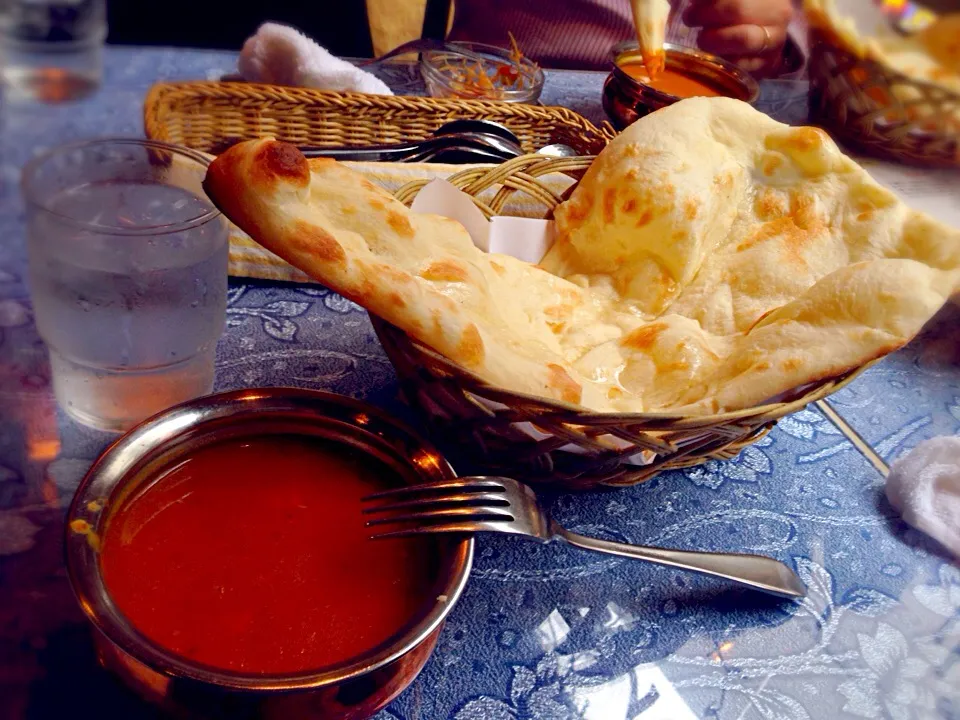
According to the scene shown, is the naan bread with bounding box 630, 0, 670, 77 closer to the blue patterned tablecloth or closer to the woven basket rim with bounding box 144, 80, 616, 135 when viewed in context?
the woven basket rim with bounding box 144, 80, 616, 135

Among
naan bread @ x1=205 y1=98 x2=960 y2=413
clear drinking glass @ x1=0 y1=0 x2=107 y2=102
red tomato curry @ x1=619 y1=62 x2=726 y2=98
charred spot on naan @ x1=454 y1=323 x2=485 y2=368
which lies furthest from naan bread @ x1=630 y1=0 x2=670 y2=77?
clear drinking glass @ x1=0 y1=0 x2=107 y2=102

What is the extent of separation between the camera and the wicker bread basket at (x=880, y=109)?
482 millimetres

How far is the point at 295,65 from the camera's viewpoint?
1.30 m

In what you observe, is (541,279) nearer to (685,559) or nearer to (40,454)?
(685,559)

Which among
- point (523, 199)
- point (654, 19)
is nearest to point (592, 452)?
point (523, 199)

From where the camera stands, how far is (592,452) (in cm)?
66

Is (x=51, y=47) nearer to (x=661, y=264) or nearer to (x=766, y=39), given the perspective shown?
(x=661, y=264)

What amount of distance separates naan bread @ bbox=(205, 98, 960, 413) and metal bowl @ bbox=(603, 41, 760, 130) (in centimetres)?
30

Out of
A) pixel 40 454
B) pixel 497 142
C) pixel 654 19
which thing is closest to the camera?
pixel 40 454

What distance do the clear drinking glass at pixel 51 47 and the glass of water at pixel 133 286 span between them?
1.08 feet

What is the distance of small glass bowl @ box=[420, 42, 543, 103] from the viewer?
1438 mm

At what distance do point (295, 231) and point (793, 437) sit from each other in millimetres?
635

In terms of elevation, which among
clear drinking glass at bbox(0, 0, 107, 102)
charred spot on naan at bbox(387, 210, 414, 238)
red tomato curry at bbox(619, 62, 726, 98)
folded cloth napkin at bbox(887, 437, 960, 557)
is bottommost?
folded cloth napkin at bbox(887, 437, 960, 557)

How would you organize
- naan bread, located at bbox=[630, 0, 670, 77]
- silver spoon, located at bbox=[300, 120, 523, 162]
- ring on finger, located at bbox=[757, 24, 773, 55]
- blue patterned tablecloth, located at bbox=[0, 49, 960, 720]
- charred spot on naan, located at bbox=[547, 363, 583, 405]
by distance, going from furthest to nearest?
ring on finger, located at bbox=[757, 24, 773, 55], naan bread, located at bbox=[630, 0, 670, 77], silver spoon, located at bbox=[300, 120, 523, 162], charred spot on naan, located at bbox=[547, 363, 583, 405], blue patterned tablecloth, located at bbox=[0, 49, 960, 720]
